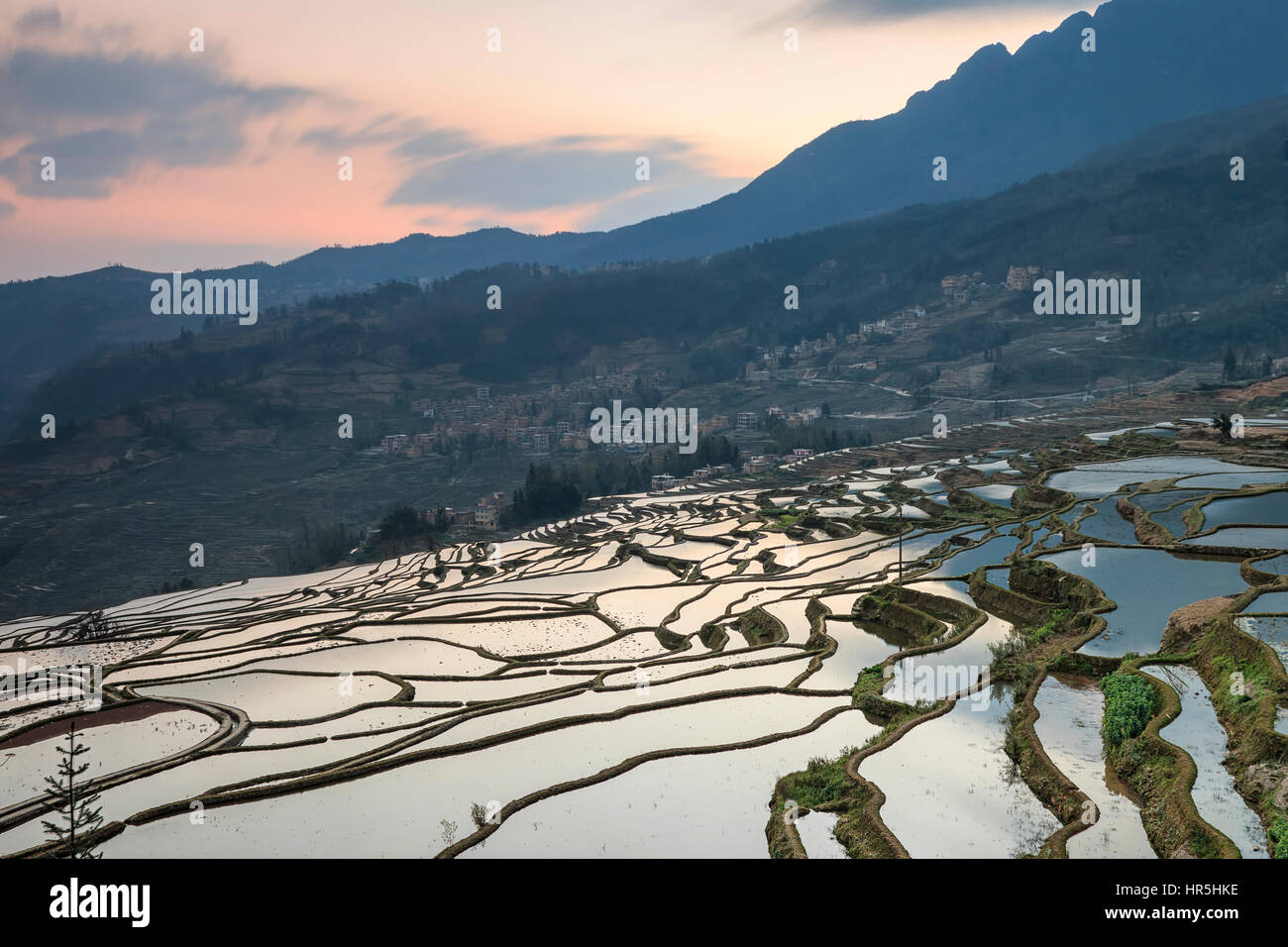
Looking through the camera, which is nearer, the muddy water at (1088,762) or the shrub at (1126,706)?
the muddy water at (1088,762)

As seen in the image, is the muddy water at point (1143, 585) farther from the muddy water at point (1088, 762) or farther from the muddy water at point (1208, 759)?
the muddy water at point (1208, 759)

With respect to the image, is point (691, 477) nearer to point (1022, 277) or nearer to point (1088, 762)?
point (1088, 762)

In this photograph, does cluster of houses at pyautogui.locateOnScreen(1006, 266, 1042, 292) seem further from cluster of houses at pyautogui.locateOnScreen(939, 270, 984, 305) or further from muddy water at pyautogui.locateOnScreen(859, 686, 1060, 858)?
muddy water at pyautogui.locateOnScreen(859, 686, 1060, 858)

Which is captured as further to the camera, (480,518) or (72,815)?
(480,518)

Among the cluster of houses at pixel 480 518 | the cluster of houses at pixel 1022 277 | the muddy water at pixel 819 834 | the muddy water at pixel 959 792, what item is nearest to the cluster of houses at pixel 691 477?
the cluster of houses at pixel 480 518

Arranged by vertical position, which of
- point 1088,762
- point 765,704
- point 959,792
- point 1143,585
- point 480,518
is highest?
point 1143,585

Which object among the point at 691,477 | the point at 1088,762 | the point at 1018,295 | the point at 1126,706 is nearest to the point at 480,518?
the point at 691,477
